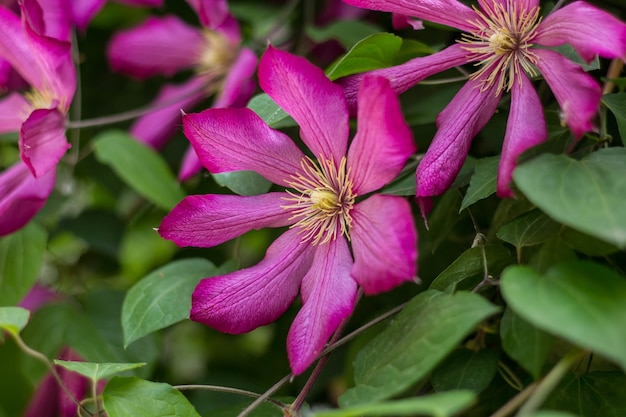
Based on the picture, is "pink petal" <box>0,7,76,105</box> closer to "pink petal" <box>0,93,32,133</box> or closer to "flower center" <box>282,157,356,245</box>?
"pink petal" <box>0,93,32,133</box>

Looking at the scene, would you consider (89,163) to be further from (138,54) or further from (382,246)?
(382,246)

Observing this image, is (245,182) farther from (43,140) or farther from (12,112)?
(12,112)

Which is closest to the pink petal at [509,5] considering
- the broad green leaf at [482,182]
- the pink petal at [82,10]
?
the broad green leaf at [482,182]

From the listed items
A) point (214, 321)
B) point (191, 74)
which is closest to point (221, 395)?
point (214, 321)

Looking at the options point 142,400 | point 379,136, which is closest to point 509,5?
point 379,136

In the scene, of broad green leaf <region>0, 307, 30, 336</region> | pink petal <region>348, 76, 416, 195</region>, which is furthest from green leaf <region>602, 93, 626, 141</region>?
broad green leaf <region>0, 307, 30, 336</region>
